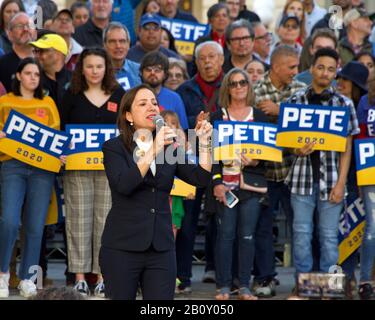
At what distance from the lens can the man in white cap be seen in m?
13.9

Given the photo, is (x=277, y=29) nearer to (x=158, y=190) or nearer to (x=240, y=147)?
(x=240, y=147)

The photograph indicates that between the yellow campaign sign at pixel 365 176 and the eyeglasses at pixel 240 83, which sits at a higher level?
the eyeglasses at pixel 240 83

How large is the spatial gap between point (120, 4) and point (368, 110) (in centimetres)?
486

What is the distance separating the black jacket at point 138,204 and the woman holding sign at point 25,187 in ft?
11.8

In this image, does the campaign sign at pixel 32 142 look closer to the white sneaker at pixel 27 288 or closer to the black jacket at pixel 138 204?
the white sneaker at pixel 27 288

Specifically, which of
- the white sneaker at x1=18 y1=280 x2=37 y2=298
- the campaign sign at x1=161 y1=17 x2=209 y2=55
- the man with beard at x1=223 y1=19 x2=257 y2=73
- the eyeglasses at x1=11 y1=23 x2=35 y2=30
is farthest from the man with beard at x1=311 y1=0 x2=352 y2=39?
the white sneaker at x1=18 y1=280 x2=37 y2=298

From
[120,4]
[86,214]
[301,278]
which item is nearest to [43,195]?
[86,214]

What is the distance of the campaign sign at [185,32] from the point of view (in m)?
14.8

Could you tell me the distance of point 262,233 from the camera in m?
11.2

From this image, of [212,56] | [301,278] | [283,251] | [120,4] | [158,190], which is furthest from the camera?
[120,4]

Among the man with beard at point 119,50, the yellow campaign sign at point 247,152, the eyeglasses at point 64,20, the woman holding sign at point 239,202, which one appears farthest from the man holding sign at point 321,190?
the eyeglasses at point 64,20

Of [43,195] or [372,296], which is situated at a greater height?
[43,195]

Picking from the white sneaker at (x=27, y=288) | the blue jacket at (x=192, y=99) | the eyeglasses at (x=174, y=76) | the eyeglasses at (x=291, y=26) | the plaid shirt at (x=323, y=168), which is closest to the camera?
the white sneaker at (x=27, y=288)

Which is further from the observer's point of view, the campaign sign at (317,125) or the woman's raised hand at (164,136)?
the campaign sign at (317,125)
